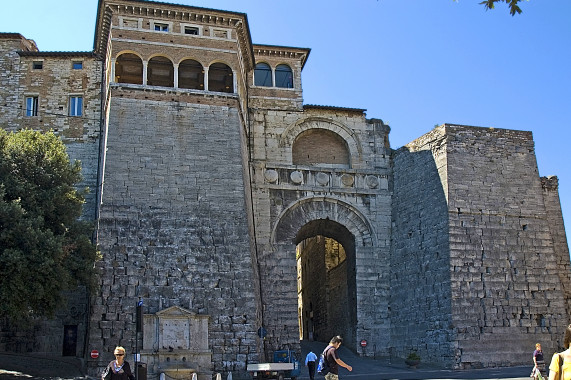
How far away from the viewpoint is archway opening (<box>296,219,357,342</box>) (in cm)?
2841

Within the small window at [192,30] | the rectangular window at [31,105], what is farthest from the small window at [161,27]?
the rectangular window at [31,105]

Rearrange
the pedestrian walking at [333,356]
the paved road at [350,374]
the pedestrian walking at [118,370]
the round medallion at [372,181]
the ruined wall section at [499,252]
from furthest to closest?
the round medallion at [372,181]
the ruined wall section at [499,252]
the paved road at [350,374]
the pedestrian walking at [333,356]
the pedestrian walking at [118,370]

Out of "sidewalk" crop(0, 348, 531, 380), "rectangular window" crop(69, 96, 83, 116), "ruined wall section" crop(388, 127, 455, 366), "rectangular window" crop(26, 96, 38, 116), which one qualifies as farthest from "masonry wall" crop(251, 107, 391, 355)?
"rectangular window" crop(26, 96, 38, 116)

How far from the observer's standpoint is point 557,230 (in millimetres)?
27516

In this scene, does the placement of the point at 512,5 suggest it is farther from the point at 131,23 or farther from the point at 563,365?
the point at 131,23

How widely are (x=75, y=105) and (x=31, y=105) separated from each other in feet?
5.95

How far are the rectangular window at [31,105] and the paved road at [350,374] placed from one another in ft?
34.9

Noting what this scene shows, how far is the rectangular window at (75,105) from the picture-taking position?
2788cm

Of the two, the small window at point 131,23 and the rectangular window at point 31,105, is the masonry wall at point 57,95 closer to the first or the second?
the rectangular window at point 31,105

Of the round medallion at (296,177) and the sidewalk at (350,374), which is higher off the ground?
the round medallion at (296,177)

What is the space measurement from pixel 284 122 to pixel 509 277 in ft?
37.1

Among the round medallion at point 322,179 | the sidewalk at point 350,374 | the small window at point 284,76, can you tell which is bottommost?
the sidewalk at point 350,374

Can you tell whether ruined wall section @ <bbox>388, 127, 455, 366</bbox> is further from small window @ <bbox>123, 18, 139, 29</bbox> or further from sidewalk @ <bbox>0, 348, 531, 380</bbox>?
small window @ <bbox>123, 18, 139, 29</bbox>

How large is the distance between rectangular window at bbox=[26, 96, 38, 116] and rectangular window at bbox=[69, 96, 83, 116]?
4.66ft
